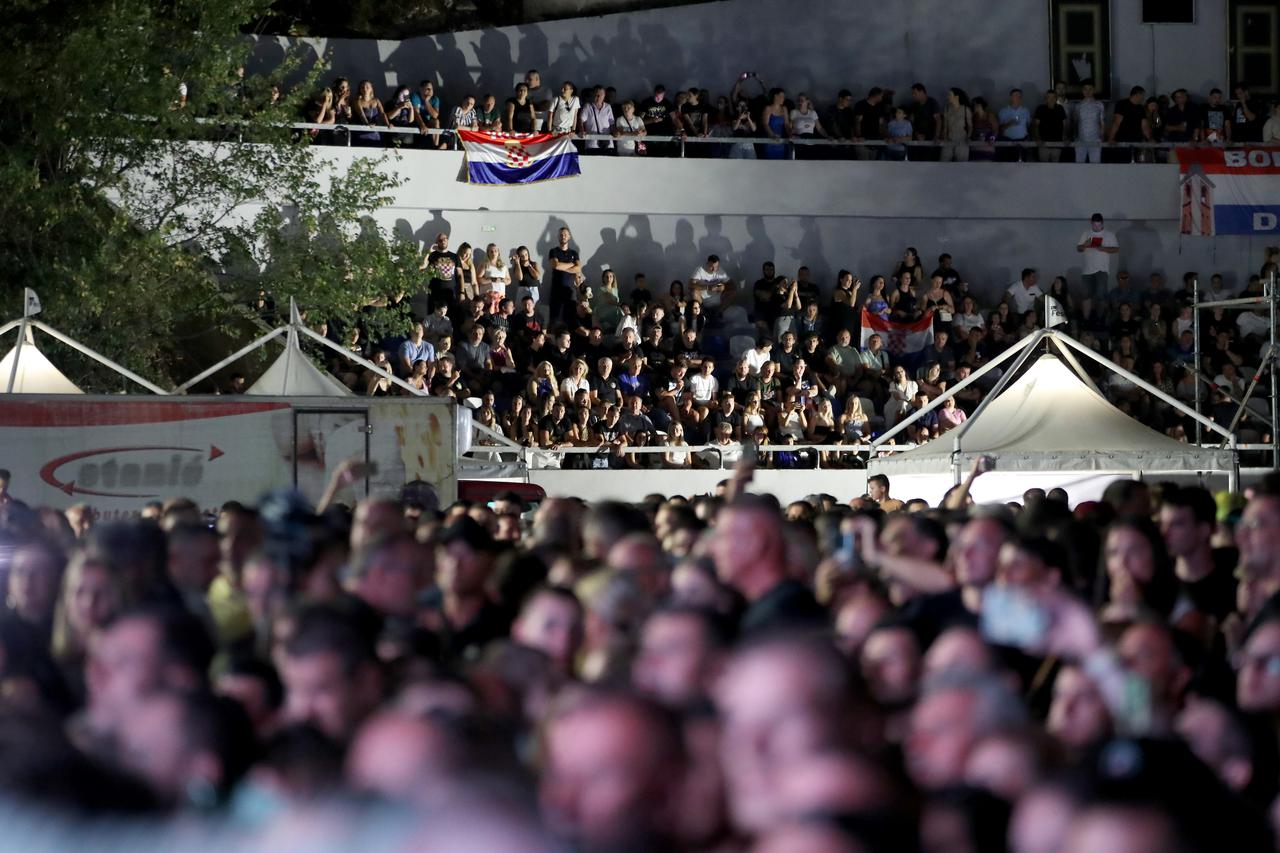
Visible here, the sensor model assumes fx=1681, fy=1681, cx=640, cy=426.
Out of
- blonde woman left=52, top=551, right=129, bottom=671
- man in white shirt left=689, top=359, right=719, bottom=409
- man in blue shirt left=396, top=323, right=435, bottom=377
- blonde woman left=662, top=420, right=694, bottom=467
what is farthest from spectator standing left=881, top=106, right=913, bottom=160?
blonde woman left=52, top=551, right=129, bottom=671

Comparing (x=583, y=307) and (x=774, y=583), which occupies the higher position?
(x=583, y=307)

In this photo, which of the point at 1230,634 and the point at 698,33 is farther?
the point at 698,33

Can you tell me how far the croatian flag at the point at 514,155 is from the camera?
24203mm

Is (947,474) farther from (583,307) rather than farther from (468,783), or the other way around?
(468,783)

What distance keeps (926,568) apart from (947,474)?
10093mm

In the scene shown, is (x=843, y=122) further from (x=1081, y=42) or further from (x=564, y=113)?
(x=1081, y=42)

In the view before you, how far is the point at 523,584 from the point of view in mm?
6230

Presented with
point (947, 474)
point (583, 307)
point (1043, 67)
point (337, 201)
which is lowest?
point (947, 474)

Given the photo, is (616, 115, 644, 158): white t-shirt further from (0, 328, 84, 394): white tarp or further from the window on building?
(0, 328, 84, 394): white tarp

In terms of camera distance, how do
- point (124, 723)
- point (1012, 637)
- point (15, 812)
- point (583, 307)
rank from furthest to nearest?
point (583, 307)
point (1012, 637)
point (124, 723)
point (15, 812)

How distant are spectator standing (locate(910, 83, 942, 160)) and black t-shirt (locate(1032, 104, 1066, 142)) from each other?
5.29ft

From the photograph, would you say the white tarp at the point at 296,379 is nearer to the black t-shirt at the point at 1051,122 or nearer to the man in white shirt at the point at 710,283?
the man in white shirt at the point at 710,283

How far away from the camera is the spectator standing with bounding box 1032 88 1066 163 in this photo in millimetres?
26906

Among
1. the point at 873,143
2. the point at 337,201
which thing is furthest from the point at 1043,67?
the point at 337,201
